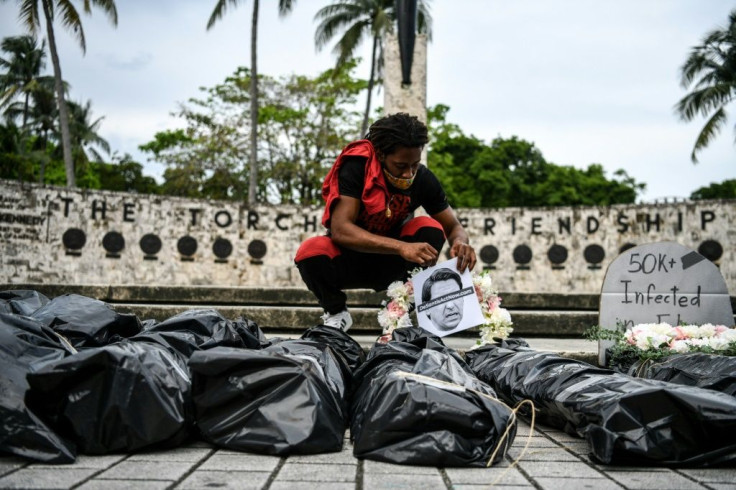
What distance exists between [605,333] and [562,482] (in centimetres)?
236

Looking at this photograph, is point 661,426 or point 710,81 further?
point 710,81

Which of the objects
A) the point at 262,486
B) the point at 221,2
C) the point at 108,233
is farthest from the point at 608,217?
the point at 262,486

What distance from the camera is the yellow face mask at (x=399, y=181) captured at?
401 cm

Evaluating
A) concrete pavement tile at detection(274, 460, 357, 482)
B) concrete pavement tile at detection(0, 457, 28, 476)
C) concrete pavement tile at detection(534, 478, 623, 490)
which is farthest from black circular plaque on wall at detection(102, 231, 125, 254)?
concrete pavement tile at detection(534, 478, 623, 490)

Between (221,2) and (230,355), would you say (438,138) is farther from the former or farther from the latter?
(230,355)

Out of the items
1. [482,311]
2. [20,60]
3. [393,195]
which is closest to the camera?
[393,195]

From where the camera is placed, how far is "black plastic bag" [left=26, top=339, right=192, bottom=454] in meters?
2.46

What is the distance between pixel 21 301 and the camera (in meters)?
3.69

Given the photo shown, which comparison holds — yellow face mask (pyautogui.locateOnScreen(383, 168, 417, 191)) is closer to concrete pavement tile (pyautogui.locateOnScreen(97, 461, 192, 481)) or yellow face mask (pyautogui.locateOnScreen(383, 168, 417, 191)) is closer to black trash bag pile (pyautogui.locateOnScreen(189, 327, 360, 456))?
black trash bag pile (pyautogui.locateOnScreen(189, 327, 360, 456))

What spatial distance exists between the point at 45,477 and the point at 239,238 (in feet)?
41.3

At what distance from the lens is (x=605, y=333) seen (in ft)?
14.4

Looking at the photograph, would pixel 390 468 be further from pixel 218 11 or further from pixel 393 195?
pixel 218 11

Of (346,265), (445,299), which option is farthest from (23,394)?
(445,299)

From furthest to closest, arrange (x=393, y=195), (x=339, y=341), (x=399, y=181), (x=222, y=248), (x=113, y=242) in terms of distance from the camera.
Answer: (x=222, y=248), (x=113, y=242), (x=393, y=195), (x=399, y=181), (x=339, y=341)
